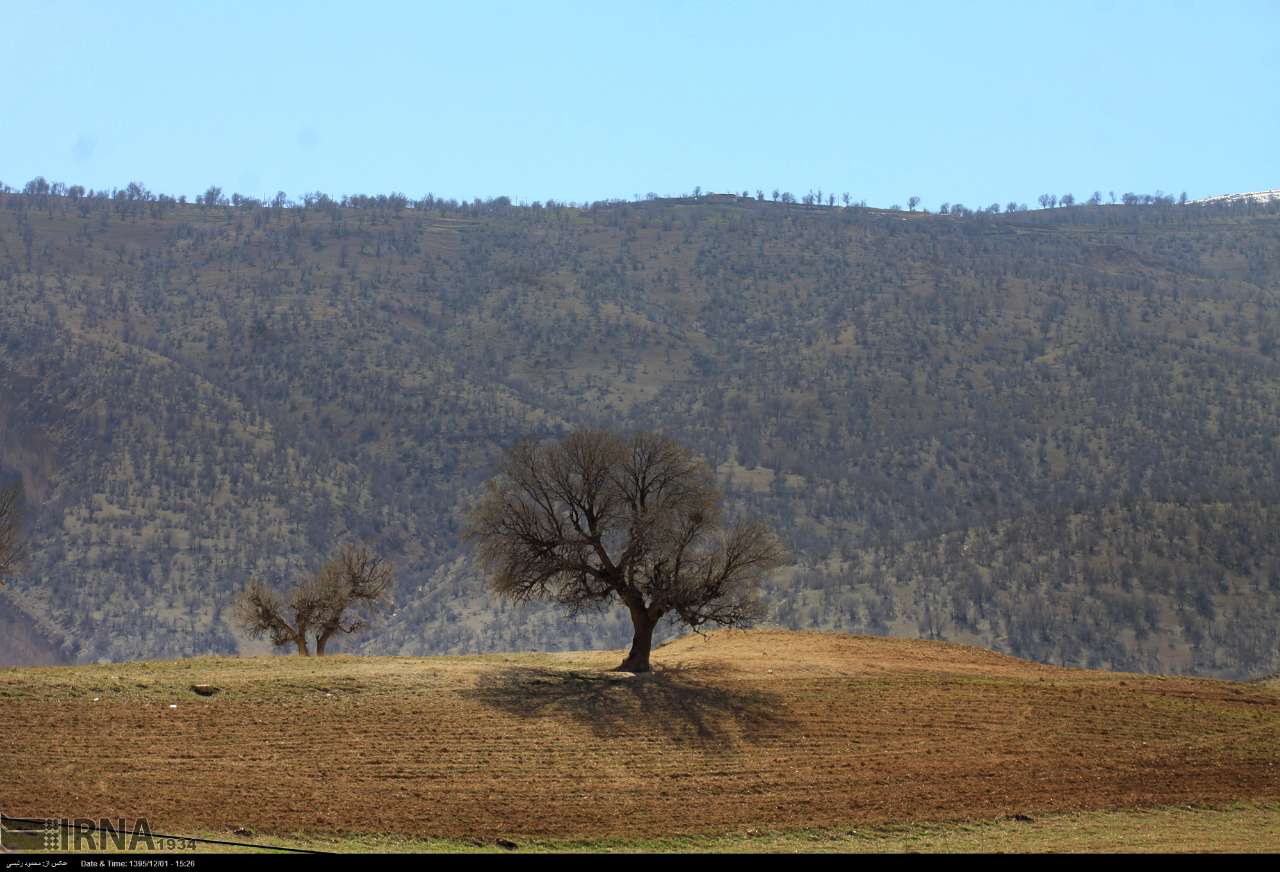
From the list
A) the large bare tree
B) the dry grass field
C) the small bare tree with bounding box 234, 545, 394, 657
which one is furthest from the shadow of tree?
the small bare tree with bounding box 234, 545, 394, 657

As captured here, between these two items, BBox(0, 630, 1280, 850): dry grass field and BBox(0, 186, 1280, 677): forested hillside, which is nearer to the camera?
BBox(0, 630, 1280, 850): dry grass field

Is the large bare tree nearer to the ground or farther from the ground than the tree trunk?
farther from the ground

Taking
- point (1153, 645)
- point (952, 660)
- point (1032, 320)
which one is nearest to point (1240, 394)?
point (1032, 320)

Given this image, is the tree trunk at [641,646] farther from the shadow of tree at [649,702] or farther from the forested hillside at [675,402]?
the forested hillside at [675,402]

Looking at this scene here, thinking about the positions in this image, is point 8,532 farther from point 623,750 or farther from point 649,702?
point 623,750

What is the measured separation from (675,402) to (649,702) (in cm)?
8139

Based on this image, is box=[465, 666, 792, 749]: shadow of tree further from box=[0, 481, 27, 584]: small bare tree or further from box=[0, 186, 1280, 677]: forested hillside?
box=[0, 186, 1280, 677]: forested hillside

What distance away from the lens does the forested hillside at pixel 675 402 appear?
67.1 meters

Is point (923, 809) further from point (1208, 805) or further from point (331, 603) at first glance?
point (331, 603)

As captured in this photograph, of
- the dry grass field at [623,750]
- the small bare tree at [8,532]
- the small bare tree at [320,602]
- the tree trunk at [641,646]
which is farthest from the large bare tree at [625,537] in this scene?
the small bare tree at [8,532]

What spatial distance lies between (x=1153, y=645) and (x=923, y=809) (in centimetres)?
3977

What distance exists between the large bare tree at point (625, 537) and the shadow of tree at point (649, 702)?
5.43 ft

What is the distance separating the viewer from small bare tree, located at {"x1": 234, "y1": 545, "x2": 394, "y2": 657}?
38.4 metres

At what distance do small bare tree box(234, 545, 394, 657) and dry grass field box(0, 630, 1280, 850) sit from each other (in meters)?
5.82
